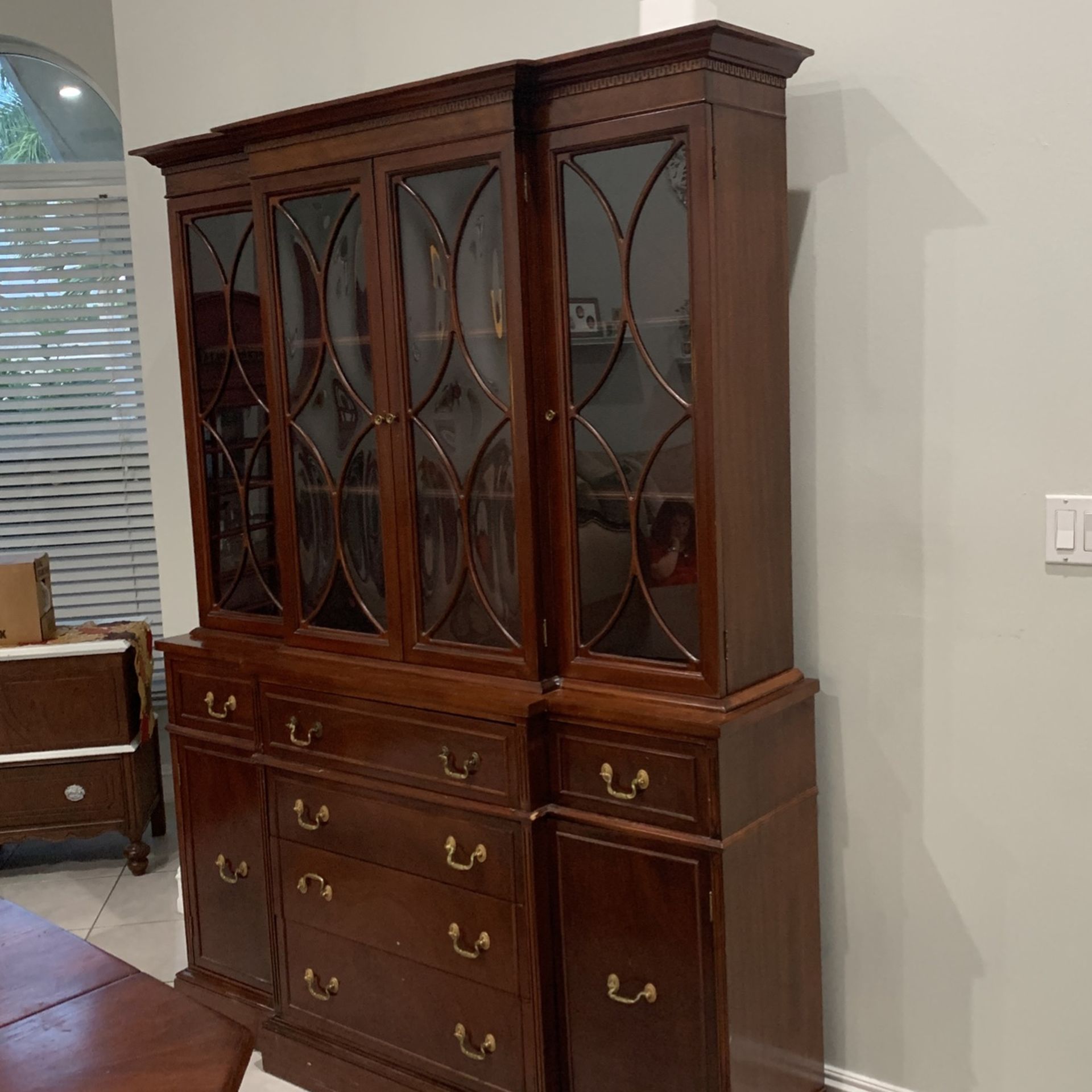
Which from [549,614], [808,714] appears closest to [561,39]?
[549,614]

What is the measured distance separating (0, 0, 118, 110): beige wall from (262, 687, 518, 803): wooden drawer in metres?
2.66

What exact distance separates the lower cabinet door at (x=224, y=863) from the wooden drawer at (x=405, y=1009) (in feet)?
0.51

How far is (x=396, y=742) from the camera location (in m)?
2.31

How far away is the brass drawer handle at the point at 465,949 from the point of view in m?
2.22

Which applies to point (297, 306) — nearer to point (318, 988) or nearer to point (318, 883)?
point (318, 883)

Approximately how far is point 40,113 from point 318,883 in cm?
313

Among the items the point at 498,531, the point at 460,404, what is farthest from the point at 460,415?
the point at 498,531

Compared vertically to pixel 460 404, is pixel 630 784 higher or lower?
lower

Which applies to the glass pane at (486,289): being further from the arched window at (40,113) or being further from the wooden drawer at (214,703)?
the arched window at (40,113)

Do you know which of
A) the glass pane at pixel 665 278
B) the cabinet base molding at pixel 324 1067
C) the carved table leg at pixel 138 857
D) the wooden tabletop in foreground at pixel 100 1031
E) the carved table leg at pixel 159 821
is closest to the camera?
the wooden tabletop in foreground at pixel 100 1031

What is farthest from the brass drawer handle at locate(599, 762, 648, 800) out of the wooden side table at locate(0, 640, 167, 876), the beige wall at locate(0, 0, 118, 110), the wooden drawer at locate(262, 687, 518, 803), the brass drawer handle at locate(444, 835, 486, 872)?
the beige wall at locate(0, 0, 118, 110)

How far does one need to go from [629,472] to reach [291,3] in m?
1.69

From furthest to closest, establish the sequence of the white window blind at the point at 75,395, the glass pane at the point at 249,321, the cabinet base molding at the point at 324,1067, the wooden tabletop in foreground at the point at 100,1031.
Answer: the white window blind at the point at 75,395 → the glass pane at the point at 249,321 → the cabinet base molding at the point at 324,1067 → the wooden tabletop in foreground at the point at 100,1031

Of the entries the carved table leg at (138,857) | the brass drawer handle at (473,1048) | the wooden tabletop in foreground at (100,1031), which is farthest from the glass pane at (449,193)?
the carved table leg at (138,857)
